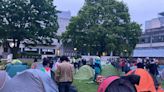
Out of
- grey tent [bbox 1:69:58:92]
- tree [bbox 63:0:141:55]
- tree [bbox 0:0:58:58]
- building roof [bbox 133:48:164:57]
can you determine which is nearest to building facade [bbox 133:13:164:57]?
building roof [bbox 133:48:164:57]

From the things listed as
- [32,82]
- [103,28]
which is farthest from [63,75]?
[103,28]

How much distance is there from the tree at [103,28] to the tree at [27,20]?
9683mm

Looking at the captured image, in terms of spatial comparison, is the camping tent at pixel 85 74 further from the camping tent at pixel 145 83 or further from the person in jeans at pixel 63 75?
the camping tent at pixel 145 83

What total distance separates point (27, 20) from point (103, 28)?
13.0 m

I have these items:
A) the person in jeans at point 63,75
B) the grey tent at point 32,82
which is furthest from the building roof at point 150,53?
the grey tent at point 32,82

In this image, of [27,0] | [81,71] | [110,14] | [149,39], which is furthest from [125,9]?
[81,71]

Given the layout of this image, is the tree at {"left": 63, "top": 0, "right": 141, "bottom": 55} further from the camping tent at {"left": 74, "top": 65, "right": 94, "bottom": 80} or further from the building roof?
the camping tent at {"left": 74, "top": 65, "right": 94, "bottom": 80}

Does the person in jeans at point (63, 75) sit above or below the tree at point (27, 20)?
below

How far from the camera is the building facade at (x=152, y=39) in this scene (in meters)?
71.5

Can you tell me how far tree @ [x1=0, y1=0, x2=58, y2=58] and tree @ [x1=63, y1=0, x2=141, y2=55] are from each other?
9.68m

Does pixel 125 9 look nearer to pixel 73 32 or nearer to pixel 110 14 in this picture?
pixel 110 14

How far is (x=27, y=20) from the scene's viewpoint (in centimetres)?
4709

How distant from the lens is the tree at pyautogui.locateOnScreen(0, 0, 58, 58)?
46.0 meters

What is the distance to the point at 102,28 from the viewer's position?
180 ft
